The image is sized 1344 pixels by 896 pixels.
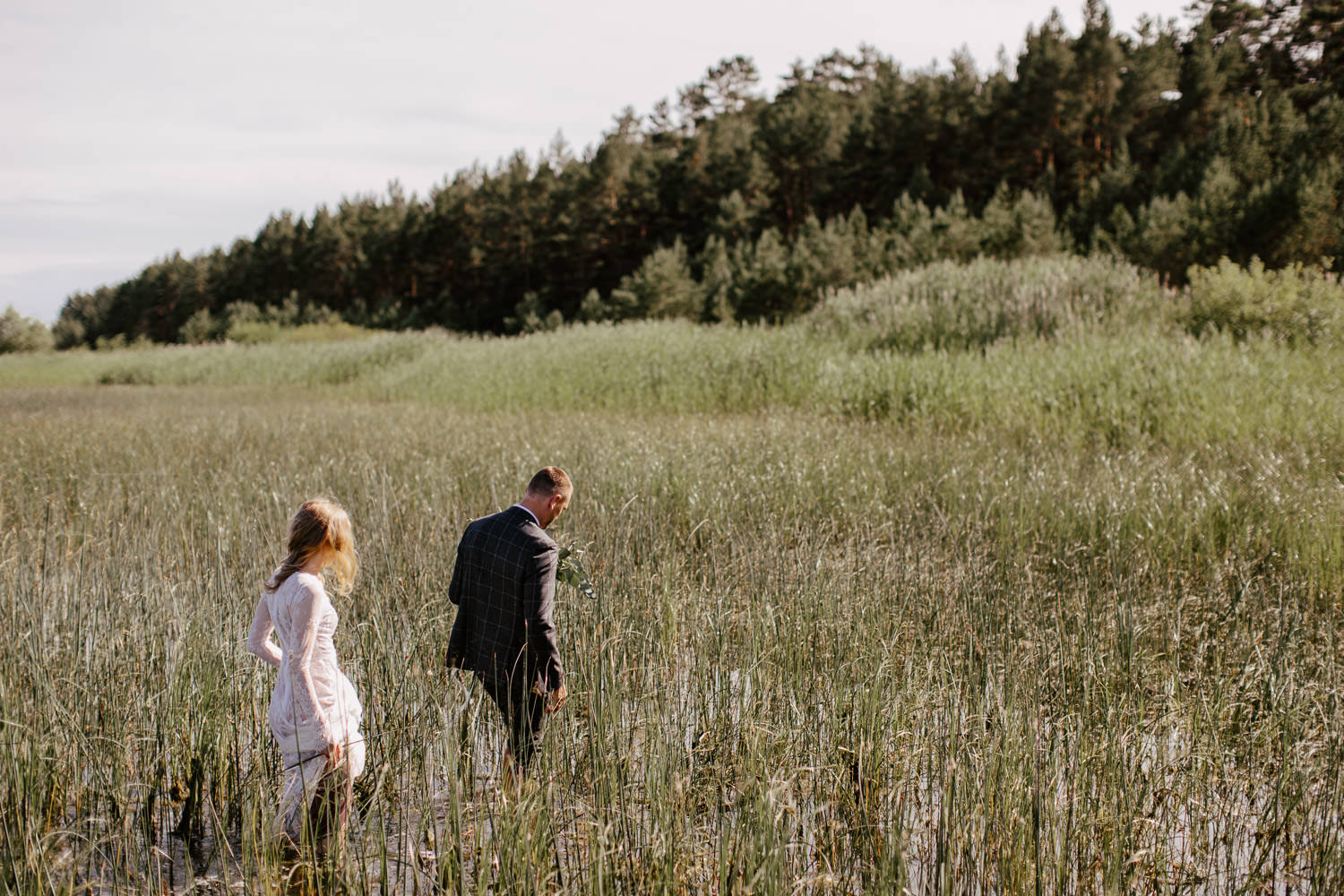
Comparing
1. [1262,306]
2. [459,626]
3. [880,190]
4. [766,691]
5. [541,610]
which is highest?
[880,190]

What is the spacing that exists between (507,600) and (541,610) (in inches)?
5.8

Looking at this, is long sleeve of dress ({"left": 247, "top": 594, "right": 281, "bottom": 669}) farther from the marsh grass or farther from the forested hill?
the forested hill

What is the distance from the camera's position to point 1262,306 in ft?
47.0

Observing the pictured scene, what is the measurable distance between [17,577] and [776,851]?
493 cm

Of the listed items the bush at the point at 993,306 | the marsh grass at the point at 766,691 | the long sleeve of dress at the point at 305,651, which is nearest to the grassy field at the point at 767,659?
the marsh grass at the point at 766,691

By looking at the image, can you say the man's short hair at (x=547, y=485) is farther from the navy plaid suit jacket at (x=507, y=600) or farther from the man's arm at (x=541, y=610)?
the man's arm at (x=541, y=610)

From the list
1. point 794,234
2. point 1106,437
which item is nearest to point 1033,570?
point 1106,437

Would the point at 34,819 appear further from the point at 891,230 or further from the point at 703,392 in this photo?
the point at 891,230

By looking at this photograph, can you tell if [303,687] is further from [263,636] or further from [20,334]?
[20,334]

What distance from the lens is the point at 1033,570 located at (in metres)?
5.20

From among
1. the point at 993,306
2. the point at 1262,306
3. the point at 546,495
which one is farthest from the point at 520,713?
the point at 1262,306

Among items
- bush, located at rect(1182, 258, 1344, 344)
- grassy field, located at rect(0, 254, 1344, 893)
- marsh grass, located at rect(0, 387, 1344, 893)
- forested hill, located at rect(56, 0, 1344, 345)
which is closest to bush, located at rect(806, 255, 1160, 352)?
bush, located at rect(1182, 258, 1344, 344)

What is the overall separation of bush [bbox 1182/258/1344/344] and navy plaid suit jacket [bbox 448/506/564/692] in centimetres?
1369

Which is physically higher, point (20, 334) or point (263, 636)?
point (20, 334)
